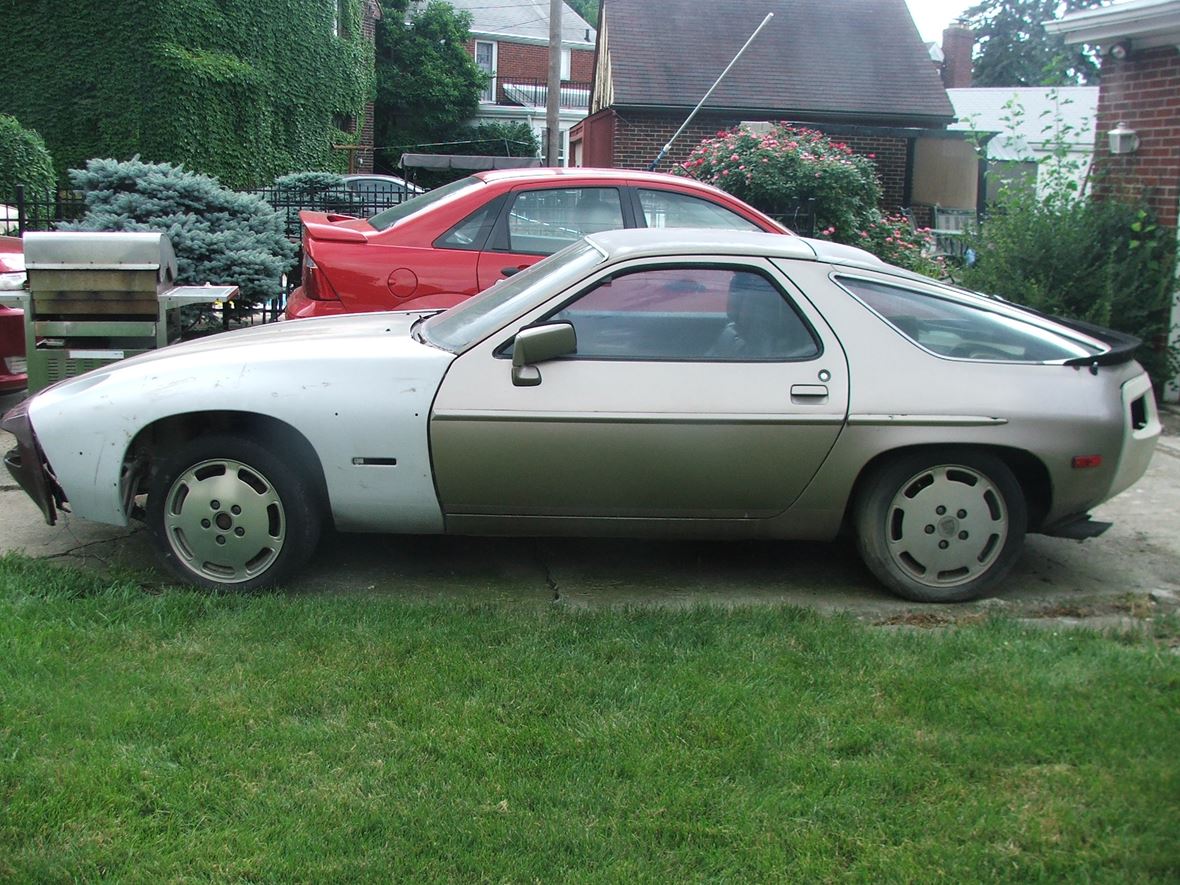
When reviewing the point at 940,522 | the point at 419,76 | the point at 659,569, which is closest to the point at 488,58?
the point at 419,76

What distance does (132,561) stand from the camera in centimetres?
533

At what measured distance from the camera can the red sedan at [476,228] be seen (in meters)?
7.48

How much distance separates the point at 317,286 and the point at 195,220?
408 centimetres

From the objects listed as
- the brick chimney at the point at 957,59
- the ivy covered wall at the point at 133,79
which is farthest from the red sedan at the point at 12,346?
the brick chimney at the point at 957,59

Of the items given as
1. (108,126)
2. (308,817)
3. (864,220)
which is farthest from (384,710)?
(108,126)

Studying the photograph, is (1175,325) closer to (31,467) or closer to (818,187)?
(818,187)

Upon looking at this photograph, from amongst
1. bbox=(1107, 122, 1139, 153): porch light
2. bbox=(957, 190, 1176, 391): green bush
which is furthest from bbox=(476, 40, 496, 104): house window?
bbox=(957, 190, 1176, 391): green bush

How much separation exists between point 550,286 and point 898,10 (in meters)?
29.1

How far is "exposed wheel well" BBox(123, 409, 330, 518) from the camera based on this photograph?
193 inches

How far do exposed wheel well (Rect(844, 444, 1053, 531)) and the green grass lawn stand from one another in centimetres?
69

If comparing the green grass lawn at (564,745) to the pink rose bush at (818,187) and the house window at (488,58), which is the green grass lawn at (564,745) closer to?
the pink rose bush at (818,187)

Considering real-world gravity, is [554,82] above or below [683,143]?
above

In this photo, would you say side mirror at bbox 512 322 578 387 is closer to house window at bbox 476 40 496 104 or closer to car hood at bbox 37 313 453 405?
car hood at bbox 37 313 453 405

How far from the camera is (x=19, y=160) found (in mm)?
18984
